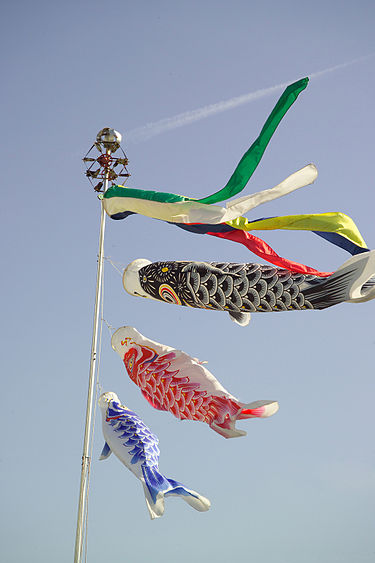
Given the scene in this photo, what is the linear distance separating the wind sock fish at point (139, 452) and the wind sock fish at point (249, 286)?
124cm

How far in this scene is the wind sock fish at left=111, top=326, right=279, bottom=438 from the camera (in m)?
6.59

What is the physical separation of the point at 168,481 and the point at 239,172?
9.72ft

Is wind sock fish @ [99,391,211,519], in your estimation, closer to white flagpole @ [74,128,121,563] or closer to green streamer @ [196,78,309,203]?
white flagpole @ [74,128,121,563]

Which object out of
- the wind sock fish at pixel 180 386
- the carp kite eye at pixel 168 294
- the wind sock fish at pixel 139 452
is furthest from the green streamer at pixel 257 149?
the wind sock fish at pixel 139 452

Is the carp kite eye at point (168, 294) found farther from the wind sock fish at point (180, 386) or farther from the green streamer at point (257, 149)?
the green streamer at point (257, 149)

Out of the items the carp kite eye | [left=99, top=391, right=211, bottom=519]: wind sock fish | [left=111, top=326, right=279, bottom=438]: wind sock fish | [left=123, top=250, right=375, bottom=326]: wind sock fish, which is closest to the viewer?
[left=123, top=250, right=375, bottom=326]: wind sock fish

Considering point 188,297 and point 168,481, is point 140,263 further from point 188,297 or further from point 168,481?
point 168,481

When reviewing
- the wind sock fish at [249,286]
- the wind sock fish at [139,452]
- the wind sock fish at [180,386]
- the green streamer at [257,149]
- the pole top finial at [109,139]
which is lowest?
the wind sock fish at [139,452]

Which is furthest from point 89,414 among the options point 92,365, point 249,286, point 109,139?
point 109,139

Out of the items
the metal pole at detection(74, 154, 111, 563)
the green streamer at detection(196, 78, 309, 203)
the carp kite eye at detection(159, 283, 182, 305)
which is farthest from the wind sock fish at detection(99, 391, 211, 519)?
the green streamer at detection(196, 78, 309, 203)

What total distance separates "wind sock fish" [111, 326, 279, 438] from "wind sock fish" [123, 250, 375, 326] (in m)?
0.58

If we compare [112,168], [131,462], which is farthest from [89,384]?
[112,168]

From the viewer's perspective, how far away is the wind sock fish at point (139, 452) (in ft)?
20.8

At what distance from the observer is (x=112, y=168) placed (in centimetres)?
759
